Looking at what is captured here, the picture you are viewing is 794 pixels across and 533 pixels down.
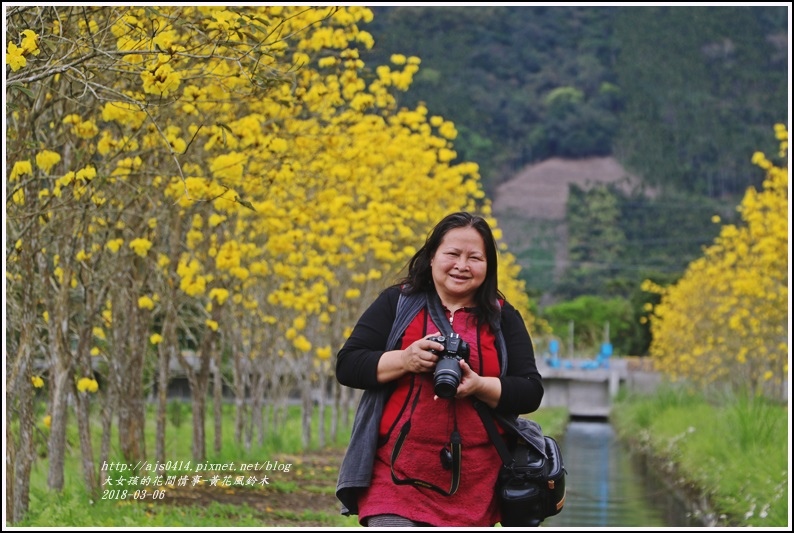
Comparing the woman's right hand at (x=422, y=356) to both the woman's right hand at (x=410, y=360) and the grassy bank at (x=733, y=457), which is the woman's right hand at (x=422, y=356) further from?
the grassy bank at (x=733, y=457)

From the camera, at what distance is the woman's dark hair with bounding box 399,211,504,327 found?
4.75 meters

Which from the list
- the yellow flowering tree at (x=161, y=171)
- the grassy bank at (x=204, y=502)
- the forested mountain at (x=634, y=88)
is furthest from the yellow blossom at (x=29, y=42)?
the forested mountain at (x=634, y=88)

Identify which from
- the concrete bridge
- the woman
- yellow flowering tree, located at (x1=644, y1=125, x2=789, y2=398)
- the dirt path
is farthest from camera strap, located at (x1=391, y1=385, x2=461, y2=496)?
the concrete bridge

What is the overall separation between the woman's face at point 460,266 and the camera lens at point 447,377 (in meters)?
0.39

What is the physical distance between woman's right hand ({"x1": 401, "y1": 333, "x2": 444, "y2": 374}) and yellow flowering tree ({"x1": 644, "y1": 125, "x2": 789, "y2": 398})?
11.9 meters

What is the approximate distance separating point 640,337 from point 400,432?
253 feet

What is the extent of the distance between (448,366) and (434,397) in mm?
206

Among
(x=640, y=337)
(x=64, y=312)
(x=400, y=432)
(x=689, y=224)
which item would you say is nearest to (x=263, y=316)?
(x=64, y=312)

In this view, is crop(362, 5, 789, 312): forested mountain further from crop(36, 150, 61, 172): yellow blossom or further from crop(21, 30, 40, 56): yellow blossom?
crop(21, 30, 40, 56): yellow blossom

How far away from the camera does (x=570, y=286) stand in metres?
118

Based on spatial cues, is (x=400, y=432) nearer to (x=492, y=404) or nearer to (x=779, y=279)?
(x=492, y=404)

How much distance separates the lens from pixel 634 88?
155 m

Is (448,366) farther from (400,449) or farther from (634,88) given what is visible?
(634,88)

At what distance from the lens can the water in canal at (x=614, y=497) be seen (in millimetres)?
14758
